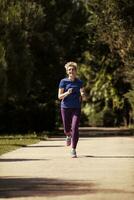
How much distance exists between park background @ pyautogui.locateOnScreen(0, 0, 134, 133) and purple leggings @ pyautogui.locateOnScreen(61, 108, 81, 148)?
9.68 metres

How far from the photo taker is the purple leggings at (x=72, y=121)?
1529cm

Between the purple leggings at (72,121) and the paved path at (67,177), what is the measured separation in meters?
0.48

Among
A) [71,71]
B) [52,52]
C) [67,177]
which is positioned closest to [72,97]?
[71,71]

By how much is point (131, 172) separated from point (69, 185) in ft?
6.03

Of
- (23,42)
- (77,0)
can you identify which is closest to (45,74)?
(77,0)

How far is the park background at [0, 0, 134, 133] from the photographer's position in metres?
29.5

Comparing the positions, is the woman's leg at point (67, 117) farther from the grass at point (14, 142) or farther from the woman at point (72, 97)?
the grass at point (14, 142)

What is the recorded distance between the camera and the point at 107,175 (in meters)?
11.4

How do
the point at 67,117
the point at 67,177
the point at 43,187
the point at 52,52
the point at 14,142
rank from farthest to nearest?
the point at 52,52 < the point at 14,142 < the point at 67,117 < the point at 67,177 < the point at 43,187

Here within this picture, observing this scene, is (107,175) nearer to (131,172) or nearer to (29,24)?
(131,172)

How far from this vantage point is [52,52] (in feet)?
139

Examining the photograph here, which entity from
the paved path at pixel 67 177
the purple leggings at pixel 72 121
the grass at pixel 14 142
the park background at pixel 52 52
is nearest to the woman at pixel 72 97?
the purple leggings at pixel 72 121

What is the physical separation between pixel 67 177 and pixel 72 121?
4430mm

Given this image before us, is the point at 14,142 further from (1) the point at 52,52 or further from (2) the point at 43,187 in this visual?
(1) the point at 52,52
